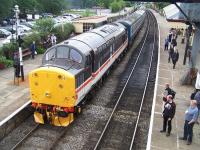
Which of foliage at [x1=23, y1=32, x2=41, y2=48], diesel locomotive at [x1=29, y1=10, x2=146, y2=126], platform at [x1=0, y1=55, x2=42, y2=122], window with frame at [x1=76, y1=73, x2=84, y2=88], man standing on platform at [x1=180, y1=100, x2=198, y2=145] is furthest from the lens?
foliage at [x1=23, y1=32, x2=41, y2=48]

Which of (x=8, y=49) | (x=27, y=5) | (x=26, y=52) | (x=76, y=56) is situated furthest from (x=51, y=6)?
(x=76, y=56)

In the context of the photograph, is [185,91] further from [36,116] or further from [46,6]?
[46,6]

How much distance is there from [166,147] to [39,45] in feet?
59.0

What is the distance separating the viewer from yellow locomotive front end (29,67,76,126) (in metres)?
13.1

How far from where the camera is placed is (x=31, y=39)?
26.8 m

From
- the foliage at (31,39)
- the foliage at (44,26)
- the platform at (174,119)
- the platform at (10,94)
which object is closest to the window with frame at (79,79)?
the platform at (10,94)

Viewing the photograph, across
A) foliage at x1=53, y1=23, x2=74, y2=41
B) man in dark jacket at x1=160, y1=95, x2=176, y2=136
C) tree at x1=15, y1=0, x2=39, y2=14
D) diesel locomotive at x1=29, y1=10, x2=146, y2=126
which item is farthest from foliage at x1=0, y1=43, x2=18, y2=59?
tree at x1=15, y1=0, x2=39, y2=14

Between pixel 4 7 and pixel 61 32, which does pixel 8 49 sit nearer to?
pixel 61 32

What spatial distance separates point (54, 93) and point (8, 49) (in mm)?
11161

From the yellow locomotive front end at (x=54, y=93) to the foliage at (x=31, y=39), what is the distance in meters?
13.1

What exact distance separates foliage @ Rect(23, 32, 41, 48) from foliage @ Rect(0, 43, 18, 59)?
2.25m

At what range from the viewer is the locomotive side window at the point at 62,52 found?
1465 centimetres

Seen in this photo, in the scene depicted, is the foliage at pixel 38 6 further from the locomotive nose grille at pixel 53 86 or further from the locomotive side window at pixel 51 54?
the locomotive nose grille at pixel 53 86

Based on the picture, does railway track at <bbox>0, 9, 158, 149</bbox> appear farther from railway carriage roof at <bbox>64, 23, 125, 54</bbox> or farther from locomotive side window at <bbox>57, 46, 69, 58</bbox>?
railway carriage roof at <bbox>64, 23, 125, 54</bbox>
